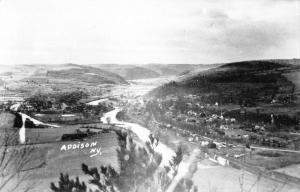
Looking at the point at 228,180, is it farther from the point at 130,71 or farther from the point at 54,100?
the point at 54,100

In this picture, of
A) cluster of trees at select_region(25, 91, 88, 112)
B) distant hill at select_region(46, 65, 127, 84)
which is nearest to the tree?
cluster of trees at select_region(25, 91, 88, 112)

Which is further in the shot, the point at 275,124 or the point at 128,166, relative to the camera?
the point at 275,124

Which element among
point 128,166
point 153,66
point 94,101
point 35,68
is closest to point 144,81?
point 153,66

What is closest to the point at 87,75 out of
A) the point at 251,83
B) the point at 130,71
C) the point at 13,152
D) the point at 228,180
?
the point at 130,71

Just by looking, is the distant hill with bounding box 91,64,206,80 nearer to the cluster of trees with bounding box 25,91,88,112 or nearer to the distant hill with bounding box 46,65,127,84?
the distant hill with bounding box 46,65,127,84

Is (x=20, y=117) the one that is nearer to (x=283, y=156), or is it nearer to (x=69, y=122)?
(x=69, y=122)

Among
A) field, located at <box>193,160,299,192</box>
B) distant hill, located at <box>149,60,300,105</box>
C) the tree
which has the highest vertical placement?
distant hill, located at <box>149,60,300,105</box>

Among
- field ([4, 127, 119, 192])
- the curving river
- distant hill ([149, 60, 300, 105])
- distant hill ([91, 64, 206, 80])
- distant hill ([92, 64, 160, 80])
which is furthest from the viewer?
distant hill ([92, 64, 160, 80])

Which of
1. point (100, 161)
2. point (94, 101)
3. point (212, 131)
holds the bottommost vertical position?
point (100, 161)
